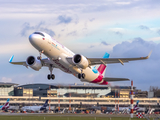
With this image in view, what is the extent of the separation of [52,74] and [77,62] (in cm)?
665

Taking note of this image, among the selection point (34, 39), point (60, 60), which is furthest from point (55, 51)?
point (34, 39)

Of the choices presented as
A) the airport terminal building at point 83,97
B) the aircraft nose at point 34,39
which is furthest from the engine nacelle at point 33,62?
the airport terminal building at point 83,97

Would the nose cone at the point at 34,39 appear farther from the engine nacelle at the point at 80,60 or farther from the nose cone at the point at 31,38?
the engine nacelle at the point at 80,60

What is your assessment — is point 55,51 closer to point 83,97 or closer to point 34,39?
point 34,39

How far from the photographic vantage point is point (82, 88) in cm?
8762

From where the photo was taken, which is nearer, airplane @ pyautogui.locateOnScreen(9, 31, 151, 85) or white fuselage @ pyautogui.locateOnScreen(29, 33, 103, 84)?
white fuselage @ pyautogui.locateOnScreen(29, 33, 103, 84)

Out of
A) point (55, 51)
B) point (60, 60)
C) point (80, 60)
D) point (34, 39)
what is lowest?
point (60, 60)

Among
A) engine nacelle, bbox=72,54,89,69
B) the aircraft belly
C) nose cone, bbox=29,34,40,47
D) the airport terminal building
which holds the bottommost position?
the airport terminal building

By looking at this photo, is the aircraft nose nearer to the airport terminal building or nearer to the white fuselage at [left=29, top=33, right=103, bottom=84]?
the white fuselage at [left=29, top=33, right=103, bottom=84]

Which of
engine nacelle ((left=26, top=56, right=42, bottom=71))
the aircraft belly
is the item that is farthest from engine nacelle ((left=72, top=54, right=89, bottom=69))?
engine nacelle ((left=26, top=56, right=42, bottom=71))

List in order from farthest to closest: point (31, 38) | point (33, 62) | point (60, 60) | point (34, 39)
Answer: point (33, 62) < point (60, 60) < point (31, 38) < point (34, 39)

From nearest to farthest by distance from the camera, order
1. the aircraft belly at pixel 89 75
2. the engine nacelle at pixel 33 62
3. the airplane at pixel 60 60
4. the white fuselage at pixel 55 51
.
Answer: the white fuselage at pixel 55 51 → the airplane at pixel 60 60 → the engine nacelle at pixel 33 62 → the aircraft belly at pixel 89 75

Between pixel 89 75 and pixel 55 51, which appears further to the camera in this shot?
pixel 89 75

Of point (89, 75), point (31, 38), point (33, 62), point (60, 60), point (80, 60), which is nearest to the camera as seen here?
point (31, 38)
